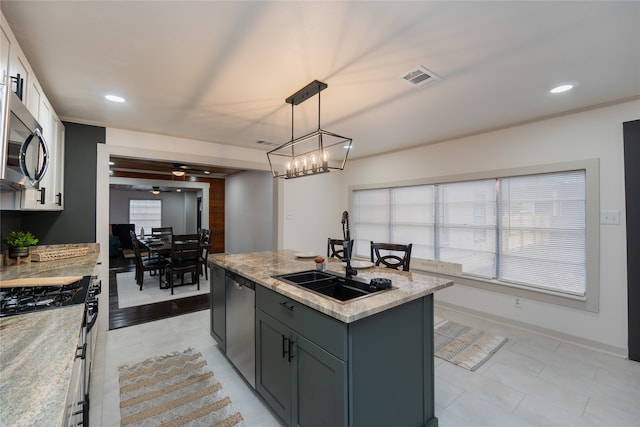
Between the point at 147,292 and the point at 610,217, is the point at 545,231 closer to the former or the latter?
the point at 610,217

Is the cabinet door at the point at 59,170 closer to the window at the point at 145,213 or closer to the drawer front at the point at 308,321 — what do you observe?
the drawer front at the point at 308,321

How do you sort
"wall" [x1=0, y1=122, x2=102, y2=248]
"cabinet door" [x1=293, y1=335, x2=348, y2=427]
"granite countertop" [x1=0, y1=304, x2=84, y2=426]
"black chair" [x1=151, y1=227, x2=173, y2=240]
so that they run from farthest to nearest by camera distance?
"black chair" [x1=151, y1=227, x2=173, y2=240] → "wall" [x1=0, y1=122, x2=102, y2=248] → "cabinet door" [x1=293, y1=335, x2=348, y2=427] → "granite countertop" [x1=0, y1=304, x2=84, y2=426]

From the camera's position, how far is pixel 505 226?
3604 millimetres

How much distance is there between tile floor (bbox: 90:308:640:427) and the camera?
1.97 metres

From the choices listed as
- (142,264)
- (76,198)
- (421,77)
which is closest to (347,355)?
(421,77)

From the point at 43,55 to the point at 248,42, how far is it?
4.89 feet

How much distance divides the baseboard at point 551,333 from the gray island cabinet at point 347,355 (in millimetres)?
2287

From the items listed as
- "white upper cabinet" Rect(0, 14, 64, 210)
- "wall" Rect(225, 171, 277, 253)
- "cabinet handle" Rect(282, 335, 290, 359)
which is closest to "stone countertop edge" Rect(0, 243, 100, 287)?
"white upper cabinet" Rect(0, 14, 64, 210)

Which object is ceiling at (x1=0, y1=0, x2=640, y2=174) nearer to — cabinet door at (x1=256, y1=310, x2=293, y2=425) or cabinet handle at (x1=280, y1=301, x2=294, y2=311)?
cabinet handle at (x1=280, y1=301, x2=294, y2=311)

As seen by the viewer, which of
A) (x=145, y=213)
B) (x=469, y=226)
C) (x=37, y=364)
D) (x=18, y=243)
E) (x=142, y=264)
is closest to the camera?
(x=37, y=364)

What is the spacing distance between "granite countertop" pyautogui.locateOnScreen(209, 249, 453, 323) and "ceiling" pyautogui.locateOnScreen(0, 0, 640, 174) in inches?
63.2

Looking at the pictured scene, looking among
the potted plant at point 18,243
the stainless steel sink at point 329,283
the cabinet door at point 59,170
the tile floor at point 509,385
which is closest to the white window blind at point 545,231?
the tile floor at point 509,385

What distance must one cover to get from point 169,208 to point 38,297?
10823 mm

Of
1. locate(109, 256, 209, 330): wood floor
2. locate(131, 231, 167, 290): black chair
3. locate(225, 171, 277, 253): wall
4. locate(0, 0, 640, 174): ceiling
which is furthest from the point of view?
locate(225, 171, 277, 253): wall
